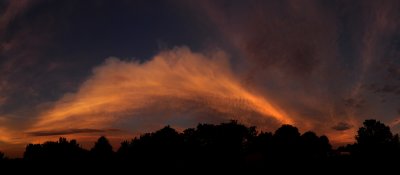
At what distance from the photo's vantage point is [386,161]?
1641 inches

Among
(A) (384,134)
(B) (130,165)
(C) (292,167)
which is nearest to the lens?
(C) (292,167)

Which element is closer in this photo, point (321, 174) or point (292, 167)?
point (321, 174)

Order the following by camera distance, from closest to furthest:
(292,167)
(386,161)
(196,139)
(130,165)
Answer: (386,161), (292,167), (130,165), (196,139)

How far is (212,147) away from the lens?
121 m

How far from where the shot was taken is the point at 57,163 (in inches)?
2377

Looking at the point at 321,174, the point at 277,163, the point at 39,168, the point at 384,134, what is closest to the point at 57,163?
the point at 39,168

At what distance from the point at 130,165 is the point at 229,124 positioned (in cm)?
7010

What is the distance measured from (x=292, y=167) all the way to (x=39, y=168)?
1408 inches

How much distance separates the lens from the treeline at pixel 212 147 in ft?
229

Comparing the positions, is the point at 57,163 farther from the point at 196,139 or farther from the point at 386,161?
the point at 196,139

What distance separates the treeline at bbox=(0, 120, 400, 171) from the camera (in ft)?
229

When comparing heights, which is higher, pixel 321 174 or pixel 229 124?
pixel 229 124

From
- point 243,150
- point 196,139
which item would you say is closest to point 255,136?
point 243,150

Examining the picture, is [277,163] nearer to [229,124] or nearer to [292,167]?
[292,167]
